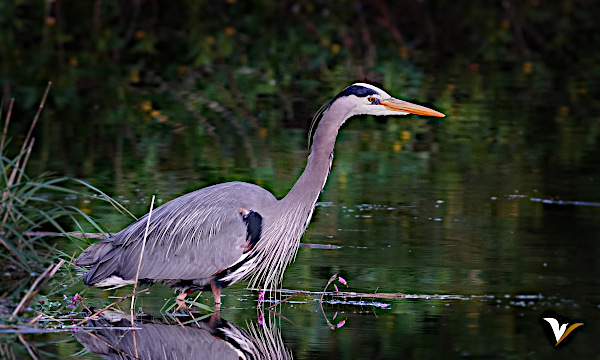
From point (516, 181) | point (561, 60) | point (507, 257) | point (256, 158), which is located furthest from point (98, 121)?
point (561, 60)

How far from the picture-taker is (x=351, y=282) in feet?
23.7

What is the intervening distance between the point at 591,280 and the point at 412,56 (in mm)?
12088

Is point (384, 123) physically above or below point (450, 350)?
above

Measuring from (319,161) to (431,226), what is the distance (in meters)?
2.36

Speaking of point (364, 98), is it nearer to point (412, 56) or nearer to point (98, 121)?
point (98, 121)

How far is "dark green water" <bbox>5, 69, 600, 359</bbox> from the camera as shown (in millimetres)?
6188

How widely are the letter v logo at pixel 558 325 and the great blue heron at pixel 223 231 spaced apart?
4.16 ft

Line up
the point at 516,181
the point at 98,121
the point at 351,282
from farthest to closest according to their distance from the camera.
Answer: the point at 98,121, the point at 516,181, the point at 351,282

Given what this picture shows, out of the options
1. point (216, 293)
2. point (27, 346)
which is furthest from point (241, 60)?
point (27, 346)

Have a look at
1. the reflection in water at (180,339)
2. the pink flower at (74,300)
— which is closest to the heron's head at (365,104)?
the reflection in water at (180,339)

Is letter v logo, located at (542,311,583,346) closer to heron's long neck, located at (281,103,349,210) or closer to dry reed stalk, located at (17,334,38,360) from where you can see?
heron's long neck, located at (281,103,349,210)

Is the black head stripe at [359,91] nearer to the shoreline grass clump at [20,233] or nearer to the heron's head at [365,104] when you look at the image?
the heron's head at [365,104]

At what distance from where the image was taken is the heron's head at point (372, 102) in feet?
21.7

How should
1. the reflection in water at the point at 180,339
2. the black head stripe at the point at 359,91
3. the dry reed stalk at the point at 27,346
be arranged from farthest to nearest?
Answer: the black head stripe at the point at 359,91
the reflection in water at the point at 180,339
the dry reed stalk at the point at 27,346
